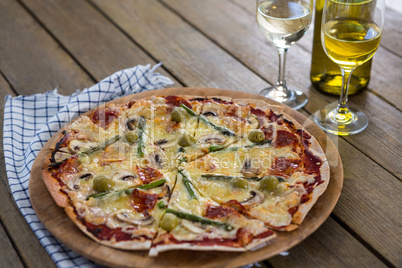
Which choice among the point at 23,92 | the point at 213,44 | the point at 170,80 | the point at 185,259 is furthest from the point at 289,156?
the point at 23,92

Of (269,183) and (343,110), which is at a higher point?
(269,183)

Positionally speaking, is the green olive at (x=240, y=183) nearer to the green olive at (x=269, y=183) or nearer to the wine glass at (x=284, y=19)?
the green olive at (x=269, y=183)

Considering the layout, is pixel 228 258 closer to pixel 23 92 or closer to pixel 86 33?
pixel 23 92

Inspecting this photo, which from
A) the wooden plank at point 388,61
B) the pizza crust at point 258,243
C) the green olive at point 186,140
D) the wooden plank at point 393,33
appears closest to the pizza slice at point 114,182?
the green olive at point 186,140

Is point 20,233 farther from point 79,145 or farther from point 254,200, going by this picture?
point 254,200

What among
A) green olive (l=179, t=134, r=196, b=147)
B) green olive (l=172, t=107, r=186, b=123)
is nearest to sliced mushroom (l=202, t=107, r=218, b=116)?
green olive (l=172, t=107, r=186, b=123)

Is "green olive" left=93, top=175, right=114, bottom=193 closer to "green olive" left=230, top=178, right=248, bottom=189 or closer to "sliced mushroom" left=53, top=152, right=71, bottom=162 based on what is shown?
"sliced mushroom" left=53, top=152, right=71, bottom=162

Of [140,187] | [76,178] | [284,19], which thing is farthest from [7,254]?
[284,19]
